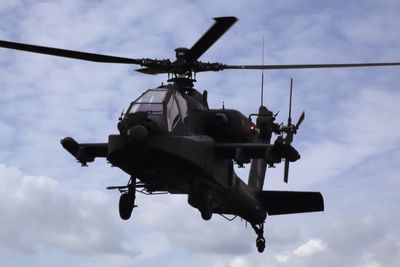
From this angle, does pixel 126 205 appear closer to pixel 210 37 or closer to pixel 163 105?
pixel 163 105

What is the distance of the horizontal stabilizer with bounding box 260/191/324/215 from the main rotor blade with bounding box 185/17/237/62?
7.97 metres

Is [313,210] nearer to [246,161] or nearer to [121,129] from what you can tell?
[246,161]

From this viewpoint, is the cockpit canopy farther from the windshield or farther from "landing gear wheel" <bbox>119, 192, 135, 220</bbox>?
"landing gear wheel" <bbox>119, 192, 135, 220</bbox>

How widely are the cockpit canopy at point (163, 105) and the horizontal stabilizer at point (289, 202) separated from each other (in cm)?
791

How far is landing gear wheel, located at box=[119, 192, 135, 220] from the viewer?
18.5 metres

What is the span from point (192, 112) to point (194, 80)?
1385 mm

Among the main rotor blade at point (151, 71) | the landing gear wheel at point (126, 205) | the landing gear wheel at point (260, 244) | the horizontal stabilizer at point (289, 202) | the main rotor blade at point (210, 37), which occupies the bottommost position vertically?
the landing gear wheel at point (126, 205)

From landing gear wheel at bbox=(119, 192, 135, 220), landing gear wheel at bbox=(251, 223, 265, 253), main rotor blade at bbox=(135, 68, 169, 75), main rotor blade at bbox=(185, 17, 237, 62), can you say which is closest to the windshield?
main rotor blade at bbox=(185, 17, 237, 62)

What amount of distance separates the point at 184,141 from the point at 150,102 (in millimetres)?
1454

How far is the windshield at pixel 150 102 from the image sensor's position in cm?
1758

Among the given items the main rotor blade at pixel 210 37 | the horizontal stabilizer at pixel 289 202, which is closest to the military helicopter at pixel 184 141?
the main rotor blade at pixel 210 37

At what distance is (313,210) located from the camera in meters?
24.6

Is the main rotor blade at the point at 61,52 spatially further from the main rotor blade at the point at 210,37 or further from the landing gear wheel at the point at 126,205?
the landing gear wheel at the point at 126,205

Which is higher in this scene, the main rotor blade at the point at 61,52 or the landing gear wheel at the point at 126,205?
the main rotor blade at the point at 61,52
